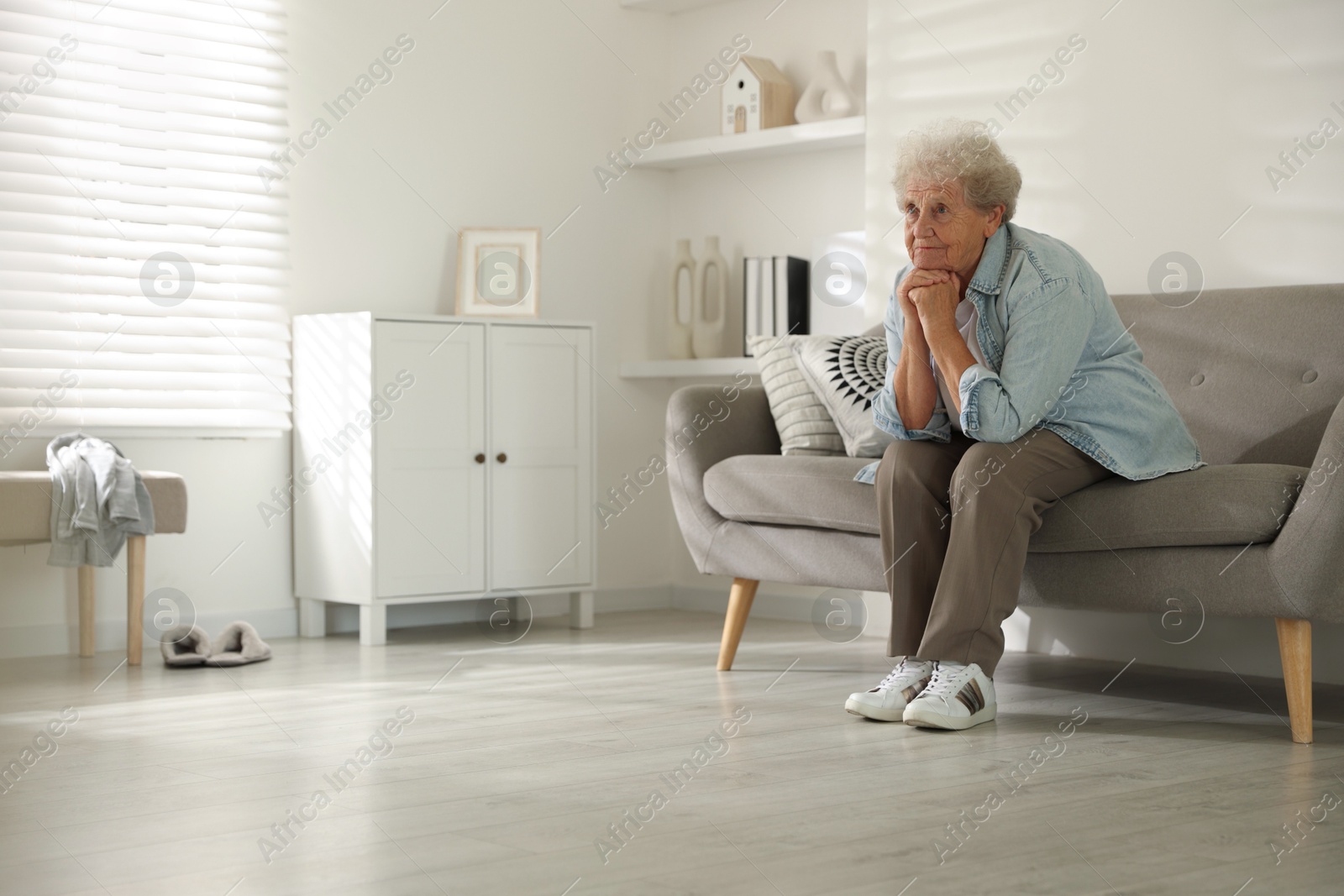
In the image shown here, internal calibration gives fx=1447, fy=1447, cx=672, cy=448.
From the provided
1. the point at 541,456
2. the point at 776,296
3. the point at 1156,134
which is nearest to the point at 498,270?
the point at 541,456

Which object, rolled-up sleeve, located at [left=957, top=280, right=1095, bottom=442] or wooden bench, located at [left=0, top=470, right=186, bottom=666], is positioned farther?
wooden bench, located at [left=0, top=470, right=186, bottom=666]

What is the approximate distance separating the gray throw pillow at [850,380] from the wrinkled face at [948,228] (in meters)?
0.60

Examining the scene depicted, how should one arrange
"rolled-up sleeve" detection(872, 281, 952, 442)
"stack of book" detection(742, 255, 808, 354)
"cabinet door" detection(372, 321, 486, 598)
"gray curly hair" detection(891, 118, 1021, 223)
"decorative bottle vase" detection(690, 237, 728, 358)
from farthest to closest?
1. "decorative bottle vase" detection(690, 237, 728, 358)
2. "stack of book" detection(742, 255, 808, 354)
3. "cabinet door" detection(372, 321, 486, 598)
4. "rolled-up sleeve" detection(872, 281, 952, 442)
5. "gray curly hair" detection(891, 118, 1021, 223)

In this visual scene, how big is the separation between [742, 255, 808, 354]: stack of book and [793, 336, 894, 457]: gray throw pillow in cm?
99

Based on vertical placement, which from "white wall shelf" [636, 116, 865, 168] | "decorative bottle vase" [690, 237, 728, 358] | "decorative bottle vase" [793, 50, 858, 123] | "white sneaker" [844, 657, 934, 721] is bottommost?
"white sneaker" [844, 657, 934, 721]

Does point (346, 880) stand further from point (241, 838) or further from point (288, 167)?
point (288, 167)

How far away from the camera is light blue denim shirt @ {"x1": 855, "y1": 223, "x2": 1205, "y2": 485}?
249cm

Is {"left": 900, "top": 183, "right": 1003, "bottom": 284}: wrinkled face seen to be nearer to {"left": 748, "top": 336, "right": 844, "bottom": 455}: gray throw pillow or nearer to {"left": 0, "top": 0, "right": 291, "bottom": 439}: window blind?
{"left": 748, "top": 336, "right": 844, "bottom": 455}: gray throw pillow

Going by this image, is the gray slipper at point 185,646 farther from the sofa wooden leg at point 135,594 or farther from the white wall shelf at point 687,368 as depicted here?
the white wall shelf at point 687,368

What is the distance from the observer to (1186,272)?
11.0ft

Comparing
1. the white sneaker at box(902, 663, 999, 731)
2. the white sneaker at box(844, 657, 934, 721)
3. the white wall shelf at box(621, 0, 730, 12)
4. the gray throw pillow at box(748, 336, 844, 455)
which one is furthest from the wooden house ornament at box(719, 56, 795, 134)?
the white sneaker at box(902, 663, 999, 731)

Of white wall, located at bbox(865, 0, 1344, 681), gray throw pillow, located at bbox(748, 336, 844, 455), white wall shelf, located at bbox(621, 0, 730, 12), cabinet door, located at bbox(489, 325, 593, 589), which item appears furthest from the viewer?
white wall shelf, located at bbox(621, 0, 730, 12)

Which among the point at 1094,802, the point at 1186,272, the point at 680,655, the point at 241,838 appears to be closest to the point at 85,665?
the point at 680,655

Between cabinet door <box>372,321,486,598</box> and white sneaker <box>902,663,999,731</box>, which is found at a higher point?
cabinet door <box>372,321,486,598</box>
